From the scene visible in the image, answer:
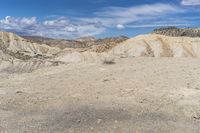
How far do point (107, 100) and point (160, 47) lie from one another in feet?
160

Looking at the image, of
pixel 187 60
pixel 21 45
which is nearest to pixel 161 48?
pixel 187 60

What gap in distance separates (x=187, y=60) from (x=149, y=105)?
1038 centimetres

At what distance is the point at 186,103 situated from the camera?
1591 centimetres

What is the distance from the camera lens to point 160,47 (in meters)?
63.8

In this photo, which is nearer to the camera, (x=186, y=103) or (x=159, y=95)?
(x=186, y=103)

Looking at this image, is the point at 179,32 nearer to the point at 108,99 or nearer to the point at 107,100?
the point at 108,99

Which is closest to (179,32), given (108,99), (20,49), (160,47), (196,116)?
(160,47)

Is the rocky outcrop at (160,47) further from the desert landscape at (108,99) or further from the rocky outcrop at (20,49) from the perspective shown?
the desert landscape at (108,99)

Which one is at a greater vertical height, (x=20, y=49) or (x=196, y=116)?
(x=196, y=116)

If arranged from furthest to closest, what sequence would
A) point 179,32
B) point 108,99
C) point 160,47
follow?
point 179,32 → point 160,47 → point 108,99

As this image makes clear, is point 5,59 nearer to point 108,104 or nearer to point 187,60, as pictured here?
point 187,60

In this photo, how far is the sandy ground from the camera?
1338 centimetres

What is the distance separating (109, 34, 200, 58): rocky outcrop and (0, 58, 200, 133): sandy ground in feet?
131

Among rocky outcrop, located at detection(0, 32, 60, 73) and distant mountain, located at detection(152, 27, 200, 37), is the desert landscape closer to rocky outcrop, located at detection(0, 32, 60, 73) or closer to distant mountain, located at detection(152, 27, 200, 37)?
rocky outcrop, located at detection(0, 32, 60, 73)
